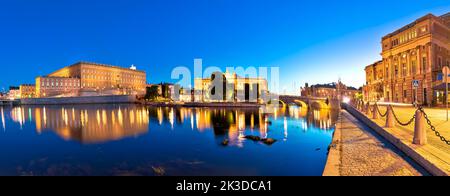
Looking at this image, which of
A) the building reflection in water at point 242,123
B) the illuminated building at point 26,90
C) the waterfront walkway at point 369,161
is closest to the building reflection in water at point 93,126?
the building reflection in water at point 242,123

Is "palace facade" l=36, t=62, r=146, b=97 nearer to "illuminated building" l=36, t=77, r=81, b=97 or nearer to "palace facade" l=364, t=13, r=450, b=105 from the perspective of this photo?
"illuminated building" l=36, t=77, r=81, b=97

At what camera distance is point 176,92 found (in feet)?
382

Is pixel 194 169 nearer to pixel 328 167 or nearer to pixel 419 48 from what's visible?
pixel 328 167

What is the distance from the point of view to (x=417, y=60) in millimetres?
38469

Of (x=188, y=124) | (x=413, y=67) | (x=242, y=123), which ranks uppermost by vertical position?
(x=413, y=67)

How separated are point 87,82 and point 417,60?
147327 millimetres

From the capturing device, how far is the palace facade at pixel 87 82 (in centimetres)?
13025

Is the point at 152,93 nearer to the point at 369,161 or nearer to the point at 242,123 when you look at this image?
the point at 242,123

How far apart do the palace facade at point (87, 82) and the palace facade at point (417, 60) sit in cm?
11609

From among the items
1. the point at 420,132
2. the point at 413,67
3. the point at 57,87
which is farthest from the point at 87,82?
the point at 420,132

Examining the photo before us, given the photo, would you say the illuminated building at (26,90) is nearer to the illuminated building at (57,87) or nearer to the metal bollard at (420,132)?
the illuminated building at (57,87)

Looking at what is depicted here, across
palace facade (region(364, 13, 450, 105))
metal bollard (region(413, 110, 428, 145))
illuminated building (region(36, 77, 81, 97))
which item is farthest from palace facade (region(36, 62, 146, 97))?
metal bollard (region(413, 110, 428, 145))
